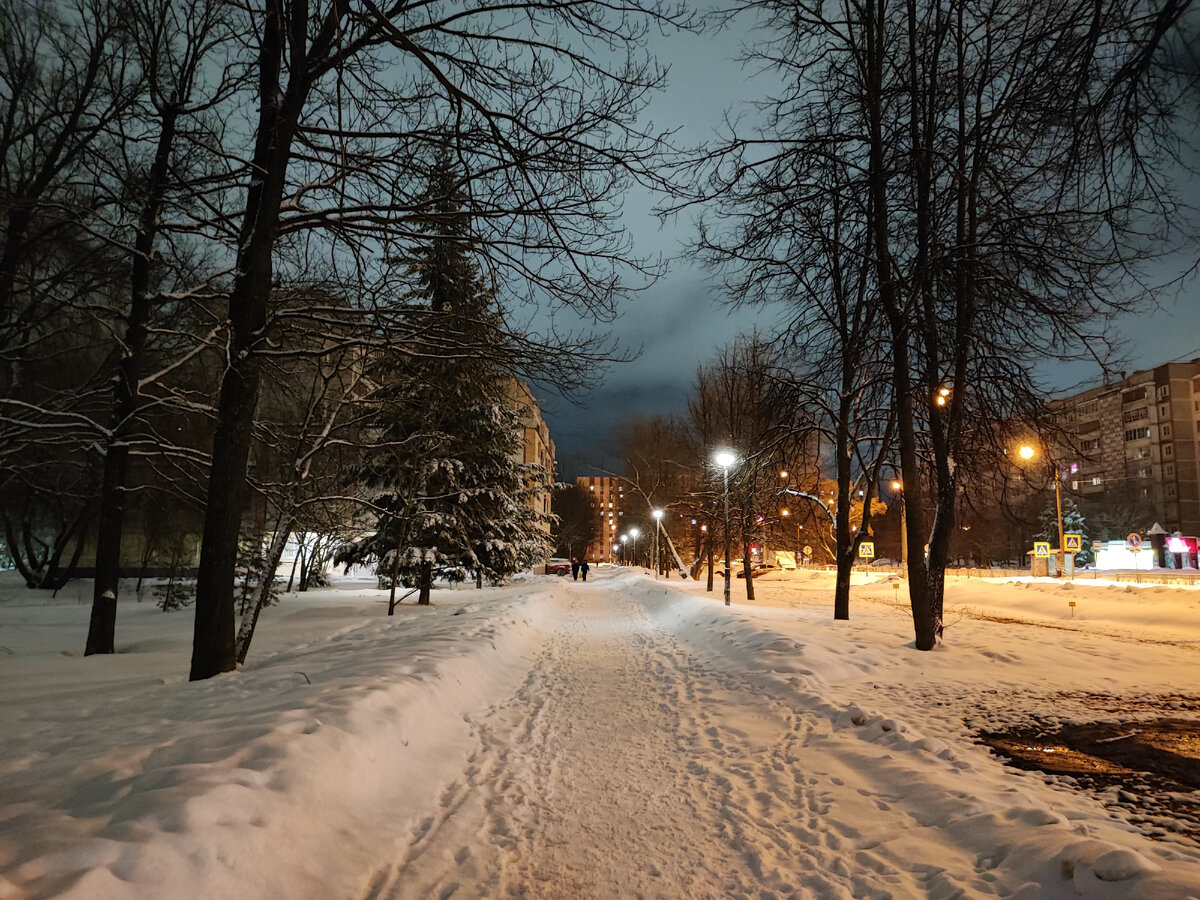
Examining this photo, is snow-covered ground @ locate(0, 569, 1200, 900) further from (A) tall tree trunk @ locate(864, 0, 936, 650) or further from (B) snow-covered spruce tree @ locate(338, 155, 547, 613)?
(B) snow-covered spruce tree @ locate(338, 155, 547, 613)

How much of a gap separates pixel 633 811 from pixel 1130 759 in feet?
13.1

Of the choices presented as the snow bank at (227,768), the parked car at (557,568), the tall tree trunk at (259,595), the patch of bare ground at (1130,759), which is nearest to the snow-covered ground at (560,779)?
the snow bank at (227,768)

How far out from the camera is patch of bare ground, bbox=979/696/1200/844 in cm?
384

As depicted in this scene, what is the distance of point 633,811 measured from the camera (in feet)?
14.0

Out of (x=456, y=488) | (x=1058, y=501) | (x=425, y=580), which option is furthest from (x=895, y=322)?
(x=1058, y=501)

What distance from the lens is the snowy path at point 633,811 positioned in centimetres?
335

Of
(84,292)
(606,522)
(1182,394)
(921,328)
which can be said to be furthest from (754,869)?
(606,522)

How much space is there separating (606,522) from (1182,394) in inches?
5041

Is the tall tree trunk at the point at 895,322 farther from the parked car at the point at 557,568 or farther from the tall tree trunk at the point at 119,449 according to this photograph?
the parked car at the point at 557,568

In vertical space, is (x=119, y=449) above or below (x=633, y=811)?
above

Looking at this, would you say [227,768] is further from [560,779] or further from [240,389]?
[240,389]

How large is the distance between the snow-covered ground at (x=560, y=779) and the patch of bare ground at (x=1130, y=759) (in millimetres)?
185

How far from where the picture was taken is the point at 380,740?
4.84 meters

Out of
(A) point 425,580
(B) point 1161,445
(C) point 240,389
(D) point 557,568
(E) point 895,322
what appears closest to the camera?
(C) point 240,389
